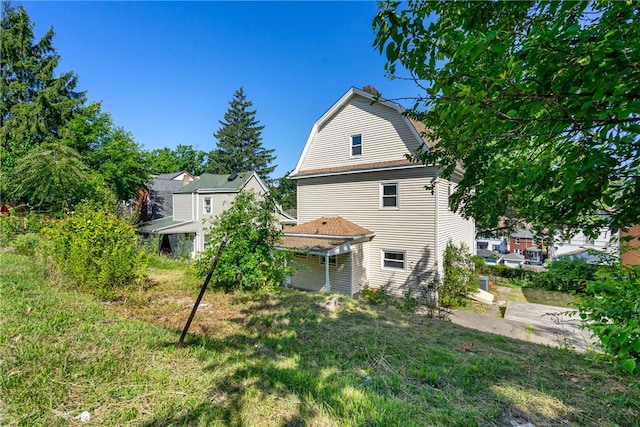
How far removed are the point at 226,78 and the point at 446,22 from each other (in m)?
11.0

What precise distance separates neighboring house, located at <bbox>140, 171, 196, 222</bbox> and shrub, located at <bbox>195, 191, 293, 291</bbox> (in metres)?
22.2

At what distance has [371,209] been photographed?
1192cm

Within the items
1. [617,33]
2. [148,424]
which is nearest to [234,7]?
[617,33]

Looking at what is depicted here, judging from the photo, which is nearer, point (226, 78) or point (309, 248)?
point (309, 248)

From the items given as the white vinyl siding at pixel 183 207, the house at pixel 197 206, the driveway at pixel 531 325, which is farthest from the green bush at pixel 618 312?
the white vinyl siding at pixel 183 207

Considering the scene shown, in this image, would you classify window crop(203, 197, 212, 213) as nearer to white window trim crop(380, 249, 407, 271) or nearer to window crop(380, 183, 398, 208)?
window crop(380, 183, 398, 208)

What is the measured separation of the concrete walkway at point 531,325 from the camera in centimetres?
677

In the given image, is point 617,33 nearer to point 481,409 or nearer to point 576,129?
point 576,129

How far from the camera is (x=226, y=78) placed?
38.2 feet

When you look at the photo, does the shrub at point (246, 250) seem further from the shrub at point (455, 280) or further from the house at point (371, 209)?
the shrub at point (455, 280)

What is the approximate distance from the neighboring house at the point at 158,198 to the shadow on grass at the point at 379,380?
24887 mm

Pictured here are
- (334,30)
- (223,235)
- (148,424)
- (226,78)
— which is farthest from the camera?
(226,78)

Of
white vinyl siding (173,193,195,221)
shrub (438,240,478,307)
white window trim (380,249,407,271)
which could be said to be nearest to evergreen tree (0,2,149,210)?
Result: white vinyl siding (173,193,195,221)

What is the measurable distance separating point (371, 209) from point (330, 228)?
2.08m
